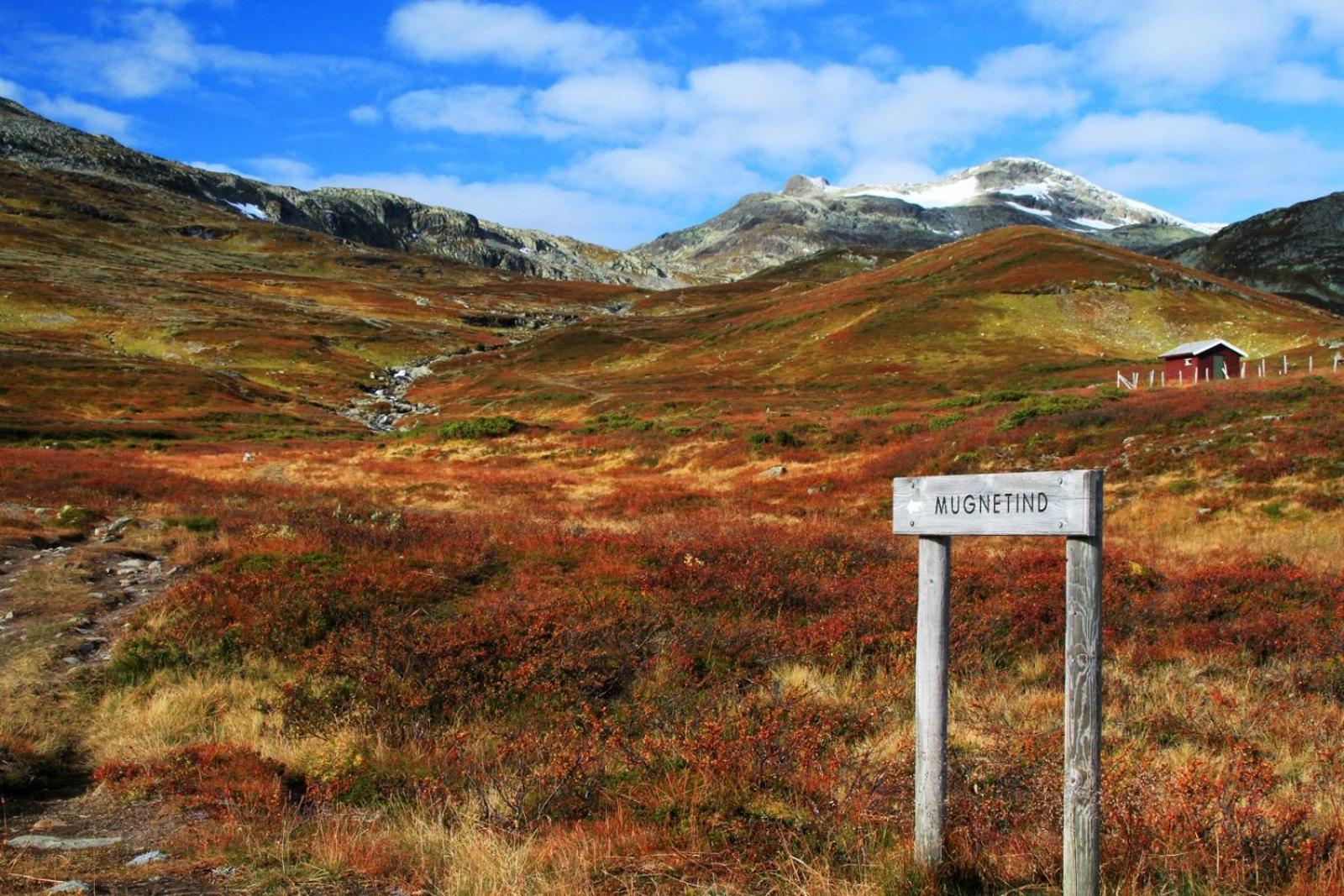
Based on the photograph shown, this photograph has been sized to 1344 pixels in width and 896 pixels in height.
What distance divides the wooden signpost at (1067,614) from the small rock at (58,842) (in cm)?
560

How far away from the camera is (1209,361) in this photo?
53344mm

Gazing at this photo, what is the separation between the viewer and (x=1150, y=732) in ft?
→ 23.9

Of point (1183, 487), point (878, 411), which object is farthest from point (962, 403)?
point (1183, 487)

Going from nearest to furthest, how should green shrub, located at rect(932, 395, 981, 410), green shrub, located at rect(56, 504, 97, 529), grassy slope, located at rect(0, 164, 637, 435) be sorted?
green shrub, located at rect(56, 504, 97, 529), green shrub, located at rect(932, 395, 981, 410), grassy slope, located at rect(0, 164, 637, 435)

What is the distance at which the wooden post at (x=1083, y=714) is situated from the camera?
→ 13.9ft

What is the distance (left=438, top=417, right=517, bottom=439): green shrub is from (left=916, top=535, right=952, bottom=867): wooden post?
150 feet

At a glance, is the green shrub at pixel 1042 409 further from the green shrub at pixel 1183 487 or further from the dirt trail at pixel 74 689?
the dirt trail at pixel 74 689

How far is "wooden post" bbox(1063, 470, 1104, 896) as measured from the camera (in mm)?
4234

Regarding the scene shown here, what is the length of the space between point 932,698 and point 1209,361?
5957 centimetres

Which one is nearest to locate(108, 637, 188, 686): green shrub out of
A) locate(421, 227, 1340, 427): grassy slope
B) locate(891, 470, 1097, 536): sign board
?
locate(891, 470, 1097, 536): sign board

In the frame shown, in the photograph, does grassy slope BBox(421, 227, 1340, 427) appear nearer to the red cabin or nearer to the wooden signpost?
the red cabin

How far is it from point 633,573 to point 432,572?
3080 mm

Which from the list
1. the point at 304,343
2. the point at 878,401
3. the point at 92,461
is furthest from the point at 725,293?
the point at 92,461

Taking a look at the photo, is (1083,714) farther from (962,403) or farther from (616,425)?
(616,425)
